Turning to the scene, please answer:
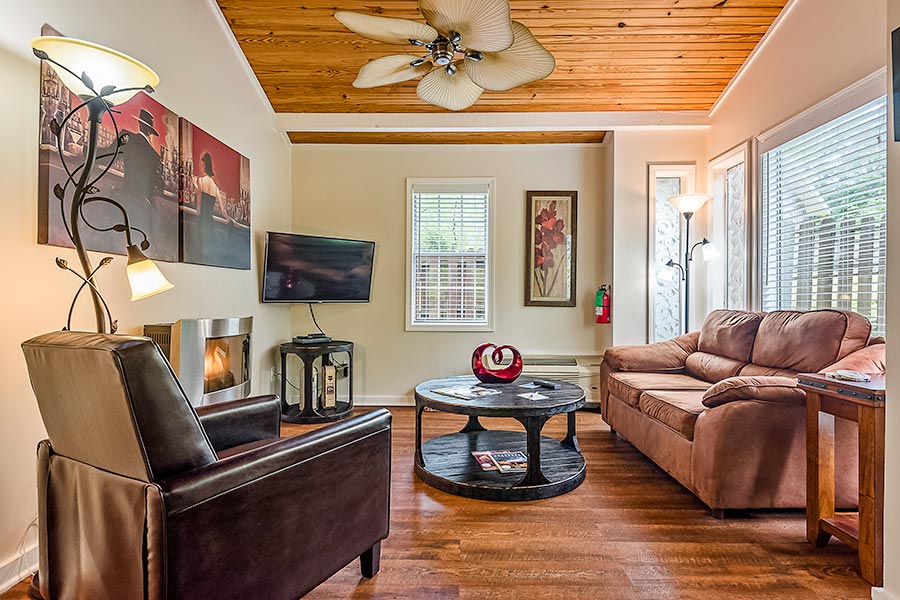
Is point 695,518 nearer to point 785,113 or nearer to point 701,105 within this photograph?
point 785,113

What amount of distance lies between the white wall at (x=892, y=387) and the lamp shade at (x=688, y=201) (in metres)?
2.40

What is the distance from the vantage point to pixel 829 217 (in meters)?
3.18

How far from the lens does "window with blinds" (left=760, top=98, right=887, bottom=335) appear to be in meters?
2.80

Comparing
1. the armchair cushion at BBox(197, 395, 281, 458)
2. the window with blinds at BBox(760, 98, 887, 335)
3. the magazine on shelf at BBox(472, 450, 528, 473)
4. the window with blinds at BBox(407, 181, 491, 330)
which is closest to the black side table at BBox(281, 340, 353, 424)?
the window with blinds at BBox(407, 181, 491, 330)

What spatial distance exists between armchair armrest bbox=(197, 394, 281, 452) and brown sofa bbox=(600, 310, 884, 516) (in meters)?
2.08

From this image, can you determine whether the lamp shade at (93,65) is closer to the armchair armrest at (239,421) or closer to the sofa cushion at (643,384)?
the armchair armrest at (239,421)

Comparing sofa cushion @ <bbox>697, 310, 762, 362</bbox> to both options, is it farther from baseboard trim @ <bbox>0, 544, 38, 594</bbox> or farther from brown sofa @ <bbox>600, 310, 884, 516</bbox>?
baseboard trim @ <bbox>0, 544, 38, 594</bbox>

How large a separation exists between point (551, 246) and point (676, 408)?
2605 mm

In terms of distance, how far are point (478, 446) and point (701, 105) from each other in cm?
356

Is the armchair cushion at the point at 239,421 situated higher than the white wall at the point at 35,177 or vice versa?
the white wall at the point at 35,177

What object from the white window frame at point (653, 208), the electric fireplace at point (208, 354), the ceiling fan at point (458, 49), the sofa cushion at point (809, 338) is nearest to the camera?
the ceiling fan at point (458, 49)

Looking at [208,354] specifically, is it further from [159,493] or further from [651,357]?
[651,357]

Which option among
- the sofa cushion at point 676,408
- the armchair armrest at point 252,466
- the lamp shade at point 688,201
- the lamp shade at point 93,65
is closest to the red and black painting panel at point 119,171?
the lamp shade at point 93,65

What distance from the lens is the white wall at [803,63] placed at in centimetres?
282
